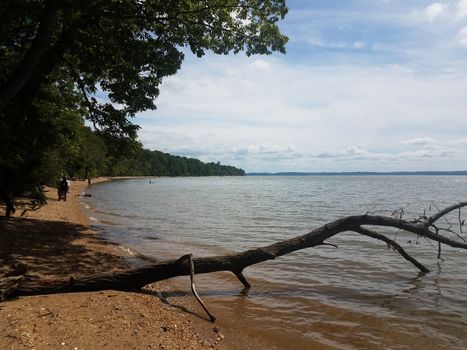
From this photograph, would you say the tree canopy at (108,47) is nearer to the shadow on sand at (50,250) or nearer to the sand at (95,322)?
the shadow on sand at (50,250)

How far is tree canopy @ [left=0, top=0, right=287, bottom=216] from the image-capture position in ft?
33.7

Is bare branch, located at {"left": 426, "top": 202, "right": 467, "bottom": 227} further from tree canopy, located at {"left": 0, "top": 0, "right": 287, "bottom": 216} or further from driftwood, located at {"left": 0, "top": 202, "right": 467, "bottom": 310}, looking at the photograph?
tree canopy, located at {"left": 0, "top": 0, "right": 287, "bottom": 216}

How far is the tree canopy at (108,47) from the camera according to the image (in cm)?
1027

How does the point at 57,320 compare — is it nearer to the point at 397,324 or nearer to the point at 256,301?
the point at 256,301

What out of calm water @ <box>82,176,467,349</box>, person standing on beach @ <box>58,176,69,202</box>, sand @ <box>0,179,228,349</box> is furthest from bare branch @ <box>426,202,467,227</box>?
person standing on beach @ <box>58,176,69,202</box>

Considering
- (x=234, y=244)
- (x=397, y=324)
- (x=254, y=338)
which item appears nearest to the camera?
(x=254, y=338)

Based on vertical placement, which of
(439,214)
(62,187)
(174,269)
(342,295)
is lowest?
(342,295)

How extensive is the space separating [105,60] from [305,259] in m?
8.87

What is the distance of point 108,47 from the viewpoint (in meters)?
12.1

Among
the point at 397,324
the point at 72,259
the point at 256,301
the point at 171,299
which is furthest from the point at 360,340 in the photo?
the point at 72,259

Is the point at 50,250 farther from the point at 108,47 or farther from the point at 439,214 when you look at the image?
the point at 439,214

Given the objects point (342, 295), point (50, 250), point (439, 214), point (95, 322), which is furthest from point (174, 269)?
point (439, 214)

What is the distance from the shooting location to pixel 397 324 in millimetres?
7992

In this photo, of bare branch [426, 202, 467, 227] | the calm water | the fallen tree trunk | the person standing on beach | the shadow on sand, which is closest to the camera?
the calm water
